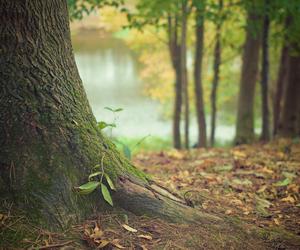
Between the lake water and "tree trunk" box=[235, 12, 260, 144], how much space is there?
459 inches

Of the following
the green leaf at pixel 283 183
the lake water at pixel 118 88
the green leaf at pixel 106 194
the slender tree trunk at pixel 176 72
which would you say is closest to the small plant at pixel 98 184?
the green leaf at pixel 106 194

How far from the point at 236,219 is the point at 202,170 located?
1806 millimetres

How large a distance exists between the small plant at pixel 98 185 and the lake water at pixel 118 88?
64.4 feet

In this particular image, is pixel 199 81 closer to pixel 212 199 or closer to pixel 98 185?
pixel 212 199

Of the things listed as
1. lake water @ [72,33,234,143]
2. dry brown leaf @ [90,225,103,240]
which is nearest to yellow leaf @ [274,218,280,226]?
dry brown leaf @ [90,225,103,240]

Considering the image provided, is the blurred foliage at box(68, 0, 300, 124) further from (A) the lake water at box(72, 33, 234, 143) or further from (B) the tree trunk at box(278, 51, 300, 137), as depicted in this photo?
(A) the lake water at box(72, 33, 234, 143)

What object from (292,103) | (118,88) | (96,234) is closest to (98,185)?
(96,234)

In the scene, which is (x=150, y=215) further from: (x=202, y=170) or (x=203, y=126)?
(x=203, y=126)

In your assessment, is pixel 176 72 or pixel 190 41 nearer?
pixel 176 72

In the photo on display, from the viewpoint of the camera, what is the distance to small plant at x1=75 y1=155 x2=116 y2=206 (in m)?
2.84

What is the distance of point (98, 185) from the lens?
2.95m

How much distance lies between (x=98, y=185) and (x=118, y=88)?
25.8 m

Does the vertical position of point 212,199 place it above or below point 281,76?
above

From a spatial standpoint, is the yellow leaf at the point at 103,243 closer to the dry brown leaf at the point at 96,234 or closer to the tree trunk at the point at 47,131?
the dry brown leaf at the point at 96,234
